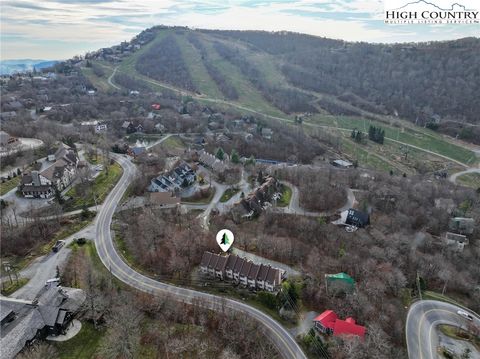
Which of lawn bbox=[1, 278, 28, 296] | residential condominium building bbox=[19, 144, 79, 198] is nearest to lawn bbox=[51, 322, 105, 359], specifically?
lawn bbox=[1, 278, 28, 296]

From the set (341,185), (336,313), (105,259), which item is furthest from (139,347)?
(341,185)

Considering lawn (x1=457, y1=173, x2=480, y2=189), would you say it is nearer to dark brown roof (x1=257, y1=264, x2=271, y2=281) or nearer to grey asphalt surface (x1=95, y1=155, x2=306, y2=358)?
dark brown roof (x1=257, y1=264, x2=271, y2=281)

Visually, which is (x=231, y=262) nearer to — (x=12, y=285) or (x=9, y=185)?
(x=12, y=285)

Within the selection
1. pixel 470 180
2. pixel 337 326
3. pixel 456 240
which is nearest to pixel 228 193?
pixel 337 326

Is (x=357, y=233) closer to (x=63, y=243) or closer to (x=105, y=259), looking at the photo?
(x=105, y=259)

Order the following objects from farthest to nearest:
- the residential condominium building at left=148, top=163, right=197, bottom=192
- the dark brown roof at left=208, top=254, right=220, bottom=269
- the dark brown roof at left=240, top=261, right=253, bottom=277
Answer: the residential condominium building at left=148, top=163, right=197, bottom=192 → the dark brown roof at left=208, top=254, right=220, bottom=269 → the dark brown roof at left=240, top=261, right=253, bottom=277

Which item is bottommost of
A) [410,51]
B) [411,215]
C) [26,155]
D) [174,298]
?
[411,215]
